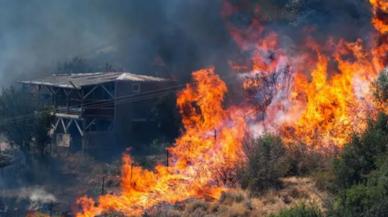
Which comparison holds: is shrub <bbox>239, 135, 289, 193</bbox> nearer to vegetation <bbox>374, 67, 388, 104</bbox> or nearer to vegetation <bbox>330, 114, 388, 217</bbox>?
vegetation <bbox>330, 114, 388, 217</bbox>

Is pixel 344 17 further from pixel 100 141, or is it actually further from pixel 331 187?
pixel 331 187

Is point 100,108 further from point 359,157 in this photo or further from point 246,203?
point 359,157

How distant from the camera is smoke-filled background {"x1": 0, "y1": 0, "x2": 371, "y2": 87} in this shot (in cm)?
4456

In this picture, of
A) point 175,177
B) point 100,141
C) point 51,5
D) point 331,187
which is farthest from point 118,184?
point 51,5

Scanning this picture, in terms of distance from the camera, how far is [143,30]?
173 ft

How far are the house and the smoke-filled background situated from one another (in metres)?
6.27

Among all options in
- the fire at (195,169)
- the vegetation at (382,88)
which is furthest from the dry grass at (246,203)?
the vegetation at (382,88)

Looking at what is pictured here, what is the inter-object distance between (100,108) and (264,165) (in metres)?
18.6

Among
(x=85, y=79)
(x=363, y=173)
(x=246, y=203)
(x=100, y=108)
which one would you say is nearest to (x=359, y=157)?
(x=363, y=173)

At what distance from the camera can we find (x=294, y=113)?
26.1 m

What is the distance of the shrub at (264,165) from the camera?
2080 centimetres

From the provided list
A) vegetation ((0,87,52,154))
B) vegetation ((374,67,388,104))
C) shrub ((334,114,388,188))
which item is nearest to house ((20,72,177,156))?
vegetation ((0,87,52,154))

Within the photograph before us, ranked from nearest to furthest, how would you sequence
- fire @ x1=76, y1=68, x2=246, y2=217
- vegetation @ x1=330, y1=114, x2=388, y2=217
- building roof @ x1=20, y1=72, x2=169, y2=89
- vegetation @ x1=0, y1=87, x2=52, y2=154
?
vegetation @ x1=330, y1=114, x2=388, y2=217
fire @ x1=76, y1=68, x2=246, y2=217
vegetation @ x1=0, y1=87, x2=52, y2=154
building roof @ x1=20, y1=72, x2=169, y2=89

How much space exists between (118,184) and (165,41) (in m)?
23.4
